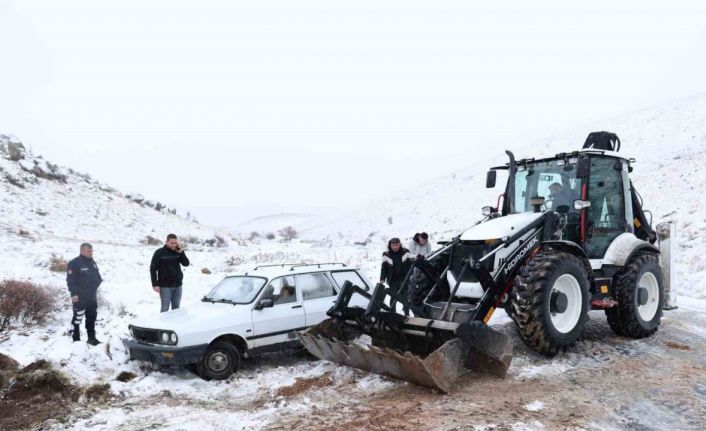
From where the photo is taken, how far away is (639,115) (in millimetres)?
47000

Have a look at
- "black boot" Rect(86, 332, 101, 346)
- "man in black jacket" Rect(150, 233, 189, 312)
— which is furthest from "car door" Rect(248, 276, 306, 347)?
"black boot" Rect(86, 332, 101, 346)

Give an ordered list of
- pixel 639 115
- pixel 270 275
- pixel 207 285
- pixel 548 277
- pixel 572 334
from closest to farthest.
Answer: pixel 548 277 → pixel 572 334 → pixel 270 275 → pixel 207 285 → pixel 639 115

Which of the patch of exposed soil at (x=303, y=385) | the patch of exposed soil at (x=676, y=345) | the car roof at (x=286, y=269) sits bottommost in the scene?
the patch of exposed soil at (x=303, y=385)

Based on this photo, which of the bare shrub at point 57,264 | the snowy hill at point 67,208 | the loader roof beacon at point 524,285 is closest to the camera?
the loader roof beacon at point 524,285

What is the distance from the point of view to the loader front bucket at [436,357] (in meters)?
5.63

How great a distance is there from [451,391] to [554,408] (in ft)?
3.44

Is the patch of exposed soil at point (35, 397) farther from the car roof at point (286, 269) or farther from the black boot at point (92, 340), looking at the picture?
the car roof at point (286, 269)

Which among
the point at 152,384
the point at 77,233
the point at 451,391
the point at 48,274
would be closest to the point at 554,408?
the point at 451,391

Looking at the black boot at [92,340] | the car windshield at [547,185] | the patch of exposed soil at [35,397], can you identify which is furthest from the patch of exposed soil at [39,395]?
the car windshield at [547,185]

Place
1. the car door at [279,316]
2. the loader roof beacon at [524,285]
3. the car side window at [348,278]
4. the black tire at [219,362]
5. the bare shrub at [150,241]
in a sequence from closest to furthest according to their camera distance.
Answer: the loader roof beacon at [524,285] → the black tire at [219,362] → the car door at [279,316] → the car side window at [348,278] → the bare shrub at [150,241]

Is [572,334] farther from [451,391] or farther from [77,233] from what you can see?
[77,233]

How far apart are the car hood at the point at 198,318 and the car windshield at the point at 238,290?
7.8 inches

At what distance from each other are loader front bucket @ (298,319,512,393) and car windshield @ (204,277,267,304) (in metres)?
1.51

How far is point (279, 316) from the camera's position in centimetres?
775
